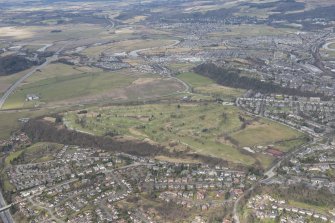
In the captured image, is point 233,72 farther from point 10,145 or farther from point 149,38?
point 149,38

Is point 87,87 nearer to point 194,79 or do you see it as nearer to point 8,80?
point 8,80

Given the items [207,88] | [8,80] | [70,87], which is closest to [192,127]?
[207,88]

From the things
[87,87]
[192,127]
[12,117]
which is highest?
[192,127]

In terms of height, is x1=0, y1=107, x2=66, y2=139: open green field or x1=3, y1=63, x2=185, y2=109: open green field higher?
x1=0, y1=107, x2=66, y2=139: open green field

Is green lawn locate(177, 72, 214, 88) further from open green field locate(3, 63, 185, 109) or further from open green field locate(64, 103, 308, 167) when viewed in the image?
open green field locate(64, 103, 308, 167)

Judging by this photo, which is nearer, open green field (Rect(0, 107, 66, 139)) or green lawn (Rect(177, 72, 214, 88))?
open green field (Rect(0, 107, 66, 139))

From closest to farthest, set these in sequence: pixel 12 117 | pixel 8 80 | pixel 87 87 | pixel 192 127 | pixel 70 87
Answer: pixel 192 127
pixel 12 117
pixel 87 87
pixel 70 87
pixel 8 80

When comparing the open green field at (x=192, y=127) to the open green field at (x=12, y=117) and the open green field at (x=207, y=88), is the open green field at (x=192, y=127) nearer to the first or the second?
the open green field at (x=12, y=117)

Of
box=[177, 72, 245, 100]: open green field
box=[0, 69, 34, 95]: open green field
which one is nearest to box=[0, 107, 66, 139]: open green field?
box=[0, 69, 34, 95]: open green field

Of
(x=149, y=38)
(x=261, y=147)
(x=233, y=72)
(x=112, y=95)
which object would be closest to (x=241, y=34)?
(x=149, y=38)
